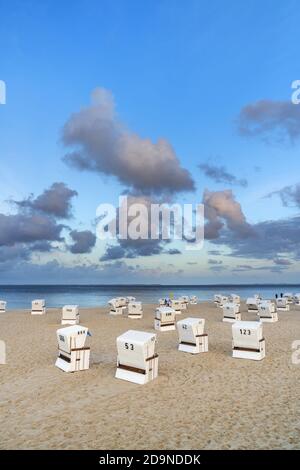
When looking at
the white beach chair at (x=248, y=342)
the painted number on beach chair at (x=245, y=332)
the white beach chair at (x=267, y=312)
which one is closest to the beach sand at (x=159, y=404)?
the white beach chair at (x=248, y=342)

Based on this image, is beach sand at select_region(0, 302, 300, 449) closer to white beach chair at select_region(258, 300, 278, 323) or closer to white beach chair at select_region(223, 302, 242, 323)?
white beach chair at select_region(223, 302, 242, 323)

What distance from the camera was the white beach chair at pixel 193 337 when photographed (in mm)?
14414

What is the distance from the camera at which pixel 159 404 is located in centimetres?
865

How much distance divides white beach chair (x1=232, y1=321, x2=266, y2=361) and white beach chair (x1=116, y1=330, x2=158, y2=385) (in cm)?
427

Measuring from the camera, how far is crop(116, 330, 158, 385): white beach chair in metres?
10.4

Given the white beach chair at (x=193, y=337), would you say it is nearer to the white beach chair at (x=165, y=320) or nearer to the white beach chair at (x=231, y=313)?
the white beach chair at (x=165, y=320)

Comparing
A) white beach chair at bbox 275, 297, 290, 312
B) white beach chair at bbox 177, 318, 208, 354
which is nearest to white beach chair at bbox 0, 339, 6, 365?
white beach chair at bbox 177, 318, 208, 354

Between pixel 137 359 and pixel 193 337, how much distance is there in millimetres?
4499

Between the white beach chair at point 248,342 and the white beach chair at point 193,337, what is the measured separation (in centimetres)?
140

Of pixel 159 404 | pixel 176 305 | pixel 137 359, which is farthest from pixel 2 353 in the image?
pixel 176 305

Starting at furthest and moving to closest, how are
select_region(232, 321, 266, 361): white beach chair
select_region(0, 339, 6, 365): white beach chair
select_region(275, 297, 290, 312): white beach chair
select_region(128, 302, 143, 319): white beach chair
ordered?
1. select_region(275, 297, 290, 312): white beach chair
2. select_region(128, 302, 143, 319): white beach chair
3. select_region(232, 321, 266, 361): white beach chair
4. select_region(0, 339, 6, 365): white beach chair

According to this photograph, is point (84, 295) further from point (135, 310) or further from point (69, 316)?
point (69, 316)
